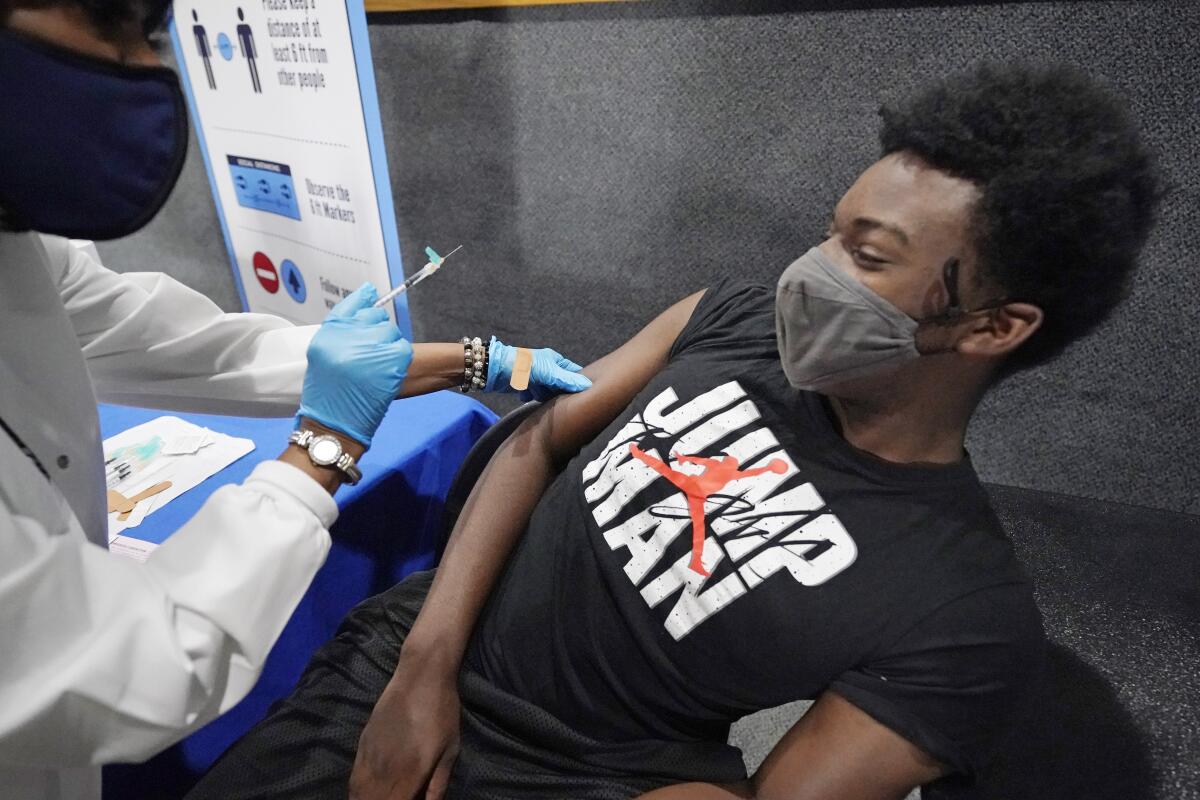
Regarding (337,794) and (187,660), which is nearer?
(187,660)

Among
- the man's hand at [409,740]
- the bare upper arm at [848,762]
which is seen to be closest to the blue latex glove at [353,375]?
the man's hand at [409,740]

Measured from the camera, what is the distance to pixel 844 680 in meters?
0.83

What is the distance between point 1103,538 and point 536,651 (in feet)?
3.42

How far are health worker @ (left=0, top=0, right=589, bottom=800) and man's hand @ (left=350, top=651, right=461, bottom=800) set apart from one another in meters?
0.32

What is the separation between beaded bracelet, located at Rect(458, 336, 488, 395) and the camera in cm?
137

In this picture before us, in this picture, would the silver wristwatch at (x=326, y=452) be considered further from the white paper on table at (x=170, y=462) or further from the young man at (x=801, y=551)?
the white paper on table at (x=170, y=462)

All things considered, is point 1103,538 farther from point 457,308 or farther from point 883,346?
point 457,308

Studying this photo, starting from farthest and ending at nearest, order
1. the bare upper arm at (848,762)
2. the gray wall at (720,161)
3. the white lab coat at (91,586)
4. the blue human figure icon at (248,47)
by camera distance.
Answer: the blue human figure icon at (248,47) → the gray wall at (720,161) → the bare upper arm at (848,762) → the white lab coat at (91,586)

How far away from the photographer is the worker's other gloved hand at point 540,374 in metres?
1.27

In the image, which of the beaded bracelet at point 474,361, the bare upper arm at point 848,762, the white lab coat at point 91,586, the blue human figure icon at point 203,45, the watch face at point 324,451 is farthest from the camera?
the blue human figure icon at point 203,45

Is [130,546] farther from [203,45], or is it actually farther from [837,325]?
[203,45]

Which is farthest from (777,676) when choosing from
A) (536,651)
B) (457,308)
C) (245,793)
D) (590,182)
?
(457,308)

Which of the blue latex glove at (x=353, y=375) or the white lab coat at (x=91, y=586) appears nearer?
the white lab coat at (x=91, y=586)

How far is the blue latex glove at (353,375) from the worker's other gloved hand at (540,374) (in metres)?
0.27
